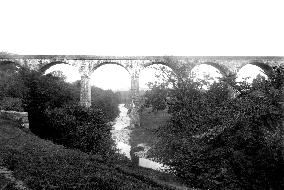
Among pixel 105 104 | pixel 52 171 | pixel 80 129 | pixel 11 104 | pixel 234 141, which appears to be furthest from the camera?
pixel 105 104

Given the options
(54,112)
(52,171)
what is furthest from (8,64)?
(52,171)

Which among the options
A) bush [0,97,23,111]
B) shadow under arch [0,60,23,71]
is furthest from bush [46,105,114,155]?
shadow under arch [0,60,23,71]

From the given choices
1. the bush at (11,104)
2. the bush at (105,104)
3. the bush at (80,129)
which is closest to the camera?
the bush at (80,129)

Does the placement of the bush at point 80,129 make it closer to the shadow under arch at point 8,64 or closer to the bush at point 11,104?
the bush at point 11,104

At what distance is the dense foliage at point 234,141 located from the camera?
9906 mm

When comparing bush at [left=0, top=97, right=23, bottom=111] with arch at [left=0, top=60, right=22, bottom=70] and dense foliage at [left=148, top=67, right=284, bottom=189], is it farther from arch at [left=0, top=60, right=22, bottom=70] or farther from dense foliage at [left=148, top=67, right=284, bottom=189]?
dense foliage at [left=148, top=67, right=284, bottom=189]

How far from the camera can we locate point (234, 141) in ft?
35.3

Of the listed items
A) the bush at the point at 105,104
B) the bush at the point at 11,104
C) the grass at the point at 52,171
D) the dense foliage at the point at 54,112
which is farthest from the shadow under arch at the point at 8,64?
the grass at the point at 52,171

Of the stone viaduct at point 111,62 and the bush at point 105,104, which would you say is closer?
the stone viaduct at point 111,62

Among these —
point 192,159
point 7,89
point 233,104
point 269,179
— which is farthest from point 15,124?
point 269,179

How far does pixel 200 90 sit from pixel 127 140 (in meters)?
12.7

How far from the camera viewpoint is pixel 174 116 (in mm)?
13617

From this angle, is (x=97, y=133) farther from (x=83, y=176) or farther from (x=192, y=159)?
(x=83, y=176)

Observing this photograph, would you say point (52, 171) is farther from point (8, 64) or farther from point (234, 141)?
point (8, 64)
